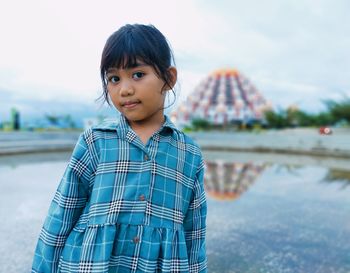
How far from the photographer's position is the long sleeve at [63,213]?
2.75ft

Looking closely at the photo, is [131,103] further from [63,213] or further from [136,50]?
[63,213]

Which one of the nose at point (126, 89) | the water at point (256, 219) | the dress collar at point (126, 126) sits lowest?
the water at point (256, 219)

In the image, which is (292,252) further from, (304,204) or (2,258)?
(2,258)

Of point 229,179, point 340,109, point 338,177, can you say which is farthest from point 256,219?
point 340,109

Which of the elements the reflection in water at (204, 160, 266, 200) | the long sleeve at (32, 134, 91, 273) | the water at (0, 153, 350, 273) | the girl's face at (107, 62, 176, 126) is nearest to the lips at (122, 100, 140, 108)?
the girl's face at (107, 62, 176, 126)

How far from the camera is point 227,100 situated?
42.3 m

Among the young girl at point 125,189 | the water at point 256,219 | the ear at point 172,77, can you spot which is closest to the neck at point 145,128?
the young girl at point 125,189

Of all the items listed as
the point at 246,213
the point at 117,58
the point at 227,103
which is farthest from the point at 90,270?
the point at 227,103

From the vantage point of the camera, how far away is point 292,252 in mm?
1919

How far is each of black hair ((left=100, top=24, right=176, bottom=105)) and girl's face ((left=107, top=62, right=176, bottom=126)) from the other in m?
0.01

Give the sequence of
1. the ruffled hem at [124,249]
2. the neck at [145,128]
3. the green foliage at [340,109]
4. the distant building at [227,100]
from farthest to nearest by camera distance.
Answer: the distant building at [227,100], the green foliage at [340,109], the neck at [145,128], the ruffled hem at [124,249]

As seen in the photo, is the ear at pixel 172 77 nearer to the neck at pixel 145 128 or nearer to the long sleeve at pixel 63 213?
the neck at pixel 145 128

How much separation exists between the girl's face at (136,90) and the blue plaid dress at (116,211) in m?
0.05

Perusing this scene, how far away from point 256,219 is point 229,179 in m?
1.66
